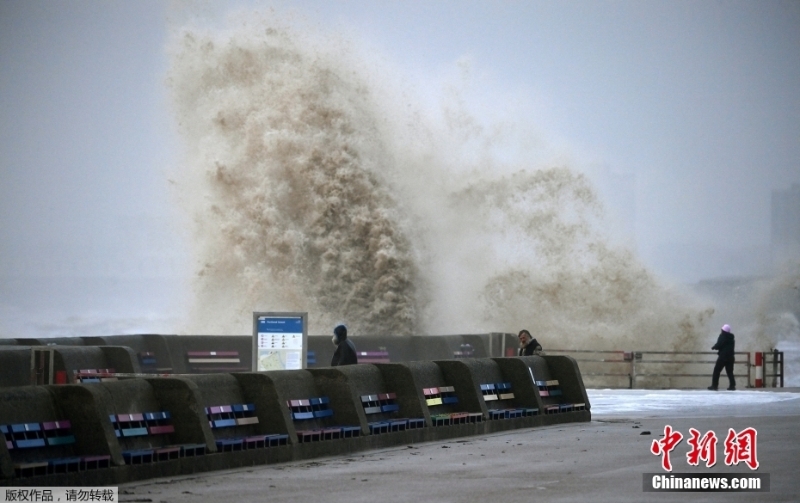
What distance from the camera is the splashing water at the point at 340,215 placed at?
164ft

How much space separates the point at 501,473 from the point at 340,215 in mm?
38208

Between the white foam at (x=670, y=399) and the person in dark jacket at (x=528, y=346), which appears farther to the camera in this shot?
the white foam at (x=670, y=399)

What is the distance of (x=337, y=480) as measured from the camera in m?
11.7

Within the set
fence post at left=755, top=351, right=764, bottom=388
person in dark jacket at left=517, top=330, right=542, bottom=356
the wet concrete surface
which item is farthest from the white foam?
the wet concrete surface

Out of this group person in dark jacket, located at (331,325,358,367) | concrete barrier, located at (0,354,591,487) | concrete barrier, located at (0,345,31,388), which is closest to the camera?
concrete barrier, located at (0,354,591,487)

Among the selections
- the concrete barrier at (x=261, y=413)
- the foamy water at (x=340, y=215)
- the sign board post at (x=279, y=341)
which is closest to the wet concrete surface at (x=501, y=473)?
the concrete barrier at (x=261, y=413)

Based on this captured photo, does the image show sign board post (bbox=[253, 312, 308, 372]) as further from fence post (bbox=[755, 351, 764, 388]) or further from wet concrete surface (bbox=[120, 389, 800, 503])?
fence post (bbox=[755, 351, 764, 388])

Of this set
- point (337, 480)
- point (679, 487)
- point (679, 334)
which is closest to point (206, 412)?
point (337, 480)

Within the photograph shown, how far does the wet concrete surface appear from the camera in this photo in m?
10.5

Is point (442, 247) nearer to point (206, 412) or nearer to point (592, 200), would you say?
point (592, 200)

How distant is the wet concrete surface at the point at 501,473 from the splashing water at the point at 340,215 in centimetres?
3230

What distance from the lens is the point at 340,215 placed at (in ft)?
164

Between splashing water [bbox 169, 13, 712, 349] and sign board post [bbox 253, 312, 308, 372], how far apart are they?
29.5 metres

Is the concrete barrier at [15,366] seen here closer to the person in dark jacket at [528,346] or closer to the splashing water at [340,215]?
the person in dark jacket at [528,346]
